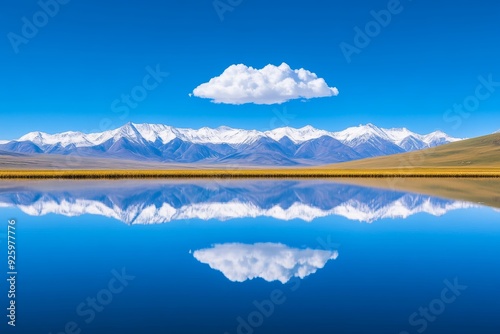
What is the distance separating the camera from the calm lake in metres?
11.3

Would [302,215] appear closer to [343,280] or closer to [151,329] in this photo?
[343,280]

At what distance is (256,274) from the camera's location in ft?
51.8

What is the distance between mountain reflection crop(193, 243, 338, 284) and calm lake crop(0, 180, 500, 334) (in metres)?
0.05

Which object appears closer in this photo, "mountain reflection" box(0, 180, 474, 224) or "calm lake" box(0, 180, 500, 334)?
"calm lake" box(0, 180, 500, 334)

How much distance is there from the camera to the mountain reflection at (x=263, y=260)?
15.8 m

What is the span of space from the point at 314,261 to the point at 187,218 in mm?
15161

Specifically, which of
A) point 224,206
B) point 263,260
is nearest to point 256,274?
point 263,260

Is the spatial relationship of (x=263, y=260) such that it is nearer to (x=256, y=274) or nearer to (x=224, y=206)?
(x=256, y=274)

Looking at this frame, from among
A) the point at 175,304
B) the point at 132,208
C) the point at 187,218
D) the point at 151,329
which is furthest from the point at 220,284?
the point at 132,208

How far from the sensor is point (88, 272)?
15.9 metres

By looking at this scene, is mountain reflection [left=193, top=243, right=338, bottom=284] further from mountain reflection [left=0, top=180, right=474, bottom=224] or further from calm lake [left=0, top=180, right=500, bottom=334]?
mountain reflection [left=0, top=180, right=474, bottom=224]

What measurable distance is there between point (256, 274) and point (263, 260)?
207 centimetres

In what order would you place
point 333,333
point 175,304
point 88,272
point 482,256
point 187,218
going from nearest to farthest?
point 333,333, point 175,304, point 88,272, point 482,256, point 187,218

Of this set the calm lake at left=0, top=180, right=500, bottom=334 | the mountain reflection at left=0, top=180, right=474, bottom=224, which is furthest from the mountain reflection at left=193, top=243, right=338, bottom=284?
the mountain reflection at left=0, top=180, right=474, bottom=224
